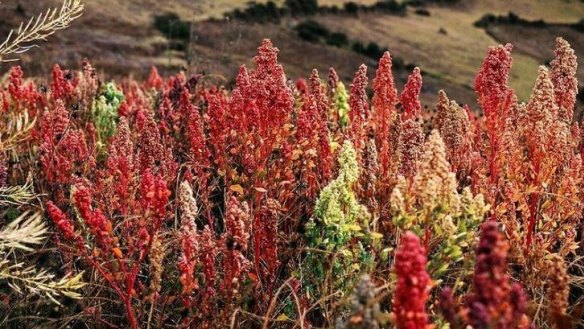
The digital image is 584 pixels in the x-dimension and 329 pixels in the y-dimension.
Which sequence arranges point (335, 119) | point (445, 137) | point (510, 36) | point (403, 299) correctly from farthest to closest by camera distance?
point (510, 36) → point (335, 119) → point (445, 137) → point (403, 299)

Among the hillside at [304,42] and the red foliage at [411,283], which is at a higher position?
the red foliage at [411,283]

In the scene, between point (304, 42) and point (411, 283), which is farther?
point (304, 42)

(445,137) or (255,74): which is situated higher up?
(255,74)

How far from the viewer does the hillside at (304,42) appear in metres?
22.7

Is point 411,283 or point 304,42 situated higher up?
point 411,283

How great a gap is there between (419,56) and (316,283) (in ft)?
98.4

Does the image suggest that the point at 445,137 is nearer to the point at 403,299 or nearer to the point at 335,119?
the point at 335,119

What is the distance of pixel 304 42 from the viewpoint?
102 feet

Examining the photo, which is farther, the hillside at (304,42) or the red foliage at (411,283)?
the hillside at (304,42)

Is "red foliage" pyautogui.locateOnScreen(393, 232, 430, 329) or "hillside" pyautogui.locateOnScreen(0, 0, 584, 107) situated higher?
"red foliage" pyautogui.locateOnScreen(393, 232, 430, 329)

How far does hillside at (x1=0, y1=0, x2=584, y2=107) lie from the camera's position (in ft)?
74.4

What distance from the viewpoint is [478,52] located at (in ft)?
113

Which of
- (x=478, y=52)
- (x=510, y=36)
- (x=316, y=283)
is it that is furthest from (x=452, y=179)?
(x=510, y=36)

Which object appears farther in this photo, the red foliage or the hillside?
the hillside
